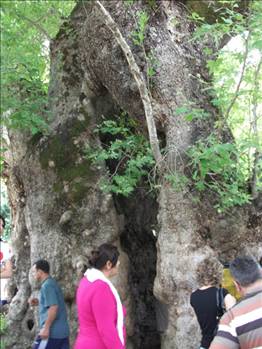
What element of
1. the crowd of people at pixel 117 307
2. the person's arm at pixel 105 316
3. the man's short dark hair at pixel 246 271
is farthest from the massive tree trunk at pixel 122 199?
the man's short dark hair at pixel 246 271

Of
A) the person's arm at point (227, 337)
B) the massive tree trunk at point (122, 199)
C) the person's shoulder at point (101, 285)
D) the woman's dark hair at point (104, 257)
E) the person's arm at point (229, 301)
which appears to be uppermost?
the massive tree trunk at point (122, 199)

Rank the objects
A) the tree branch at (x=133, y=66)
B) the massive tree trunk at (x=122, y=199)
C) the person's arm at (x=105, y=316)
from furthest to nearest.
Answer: the massive tree trunk at (x=122, y=199), the tree branch at (x=133, y=66), the person's arm at (x=105, y=316)

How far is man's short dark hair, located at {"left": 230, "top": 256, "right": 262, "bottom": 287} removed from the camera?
2727 mm

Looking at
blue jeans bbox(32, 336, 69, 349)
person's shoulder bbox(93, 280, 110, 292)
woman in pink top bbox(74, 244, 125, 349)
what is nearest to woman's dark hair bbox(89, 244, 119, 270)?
woman in pink top bbox(74, 244, 125, 349)

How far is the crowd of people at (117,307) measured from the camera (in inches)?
103

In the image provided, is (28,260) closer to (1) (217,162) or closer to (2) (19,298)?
(2) (19,298)


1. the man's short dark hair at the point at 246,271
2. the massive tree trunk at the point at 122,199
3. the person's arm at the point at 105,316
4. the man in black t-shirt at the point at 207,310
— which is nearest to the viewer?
the man's short dark hair at the point at 246,271

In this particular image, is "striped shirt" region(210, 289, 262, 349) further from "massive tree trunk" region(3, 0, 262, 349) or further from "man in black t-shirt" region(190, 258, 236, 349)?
"massive tree trunk" region(3, 0, 262, 349)

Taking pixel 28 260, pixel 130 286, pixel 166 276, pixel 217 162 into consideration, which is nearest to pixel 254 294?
pixel 217 162

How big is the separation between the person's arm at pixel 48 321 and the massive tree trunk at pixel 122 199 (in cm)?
101

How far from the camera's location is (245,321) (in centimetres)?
259

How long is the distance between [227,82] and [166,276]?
2167 millimetres

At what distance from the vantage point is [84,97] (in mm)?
7340

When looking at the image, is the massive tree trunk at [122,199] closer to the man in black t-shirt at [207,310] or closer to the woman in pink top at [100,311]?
the man in black t-shirt at [207,310]
